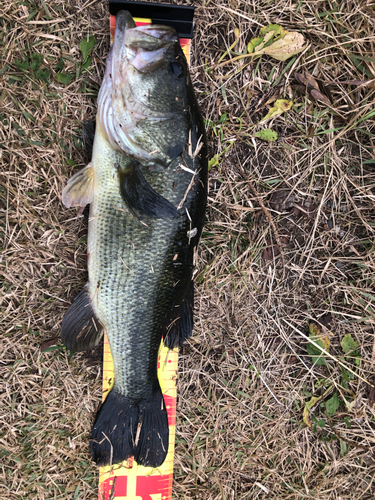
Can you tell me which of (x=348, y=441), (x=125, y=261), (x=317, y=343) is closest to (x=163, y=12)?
(x=125, y=261)

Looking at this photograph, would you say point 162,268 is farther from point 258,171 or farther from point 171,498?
point 171,498

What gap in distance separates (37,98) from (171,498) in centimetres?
275

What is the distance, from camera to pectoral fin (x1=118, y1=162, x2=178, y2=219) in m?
1.56

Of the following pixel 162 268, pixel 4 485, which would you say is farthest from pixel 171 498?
pixel 162 268

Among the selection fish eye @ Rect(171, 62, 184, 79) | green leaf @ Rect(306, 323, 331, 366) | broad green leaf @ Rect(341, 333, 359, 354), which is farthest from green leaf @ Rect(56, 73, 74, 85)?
broad green leaf @ Rect(341, 333, 359, 354)

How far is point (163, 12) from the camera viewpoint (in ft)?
6.13

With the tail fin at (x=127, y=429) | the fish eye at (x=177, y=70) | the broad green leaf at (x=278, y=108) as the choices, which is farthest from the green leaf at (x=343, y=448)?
the fish eye at (x=177, y=70)

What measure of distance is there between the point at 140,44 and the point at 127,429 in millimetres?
2130

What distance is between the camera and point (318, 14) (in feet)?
7.07

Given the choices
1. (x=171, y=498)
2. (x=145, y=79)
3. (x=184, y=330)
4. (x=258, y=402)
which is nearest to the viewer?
(x=145, y=79)

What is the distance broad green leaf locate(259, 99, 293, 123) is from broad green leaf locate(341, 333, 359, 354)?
169cm

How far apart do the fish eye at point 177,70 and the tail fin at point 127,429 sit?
5.89ft

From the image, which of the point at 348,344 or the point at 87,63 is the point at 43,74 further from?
the point at 348,344

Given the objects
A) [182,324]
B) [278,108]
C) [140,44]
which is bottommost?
[182,324]
